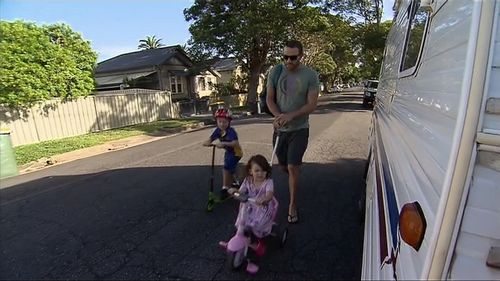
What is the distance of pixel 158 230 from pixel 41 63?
1134cm

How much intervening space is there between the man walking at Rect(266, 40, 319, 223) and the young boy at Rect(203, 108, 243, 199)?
0.69m

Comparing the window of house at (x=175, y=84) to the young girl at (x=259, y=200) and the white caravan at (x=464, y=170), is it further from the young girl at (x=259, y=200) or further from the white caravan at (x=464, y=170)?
the white caravan at (x=464, y=170)

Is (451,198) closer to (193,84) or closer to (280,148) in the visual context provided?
(280,148)

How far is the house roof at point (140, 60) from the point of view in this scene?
98.2 ft

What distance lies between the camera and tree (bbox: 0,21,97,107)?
1165cm

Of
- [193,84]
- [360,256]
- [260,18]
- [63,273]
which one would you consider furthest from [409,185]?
[193,84]

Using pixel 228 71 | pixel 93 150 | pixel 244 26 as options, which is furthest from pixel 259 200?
pixel 228 71

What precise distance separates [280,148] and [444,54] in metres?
2.94

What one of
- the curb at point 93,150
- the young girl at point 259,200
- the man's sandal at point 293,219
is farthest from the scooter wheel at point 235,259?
the curb at point 93,150

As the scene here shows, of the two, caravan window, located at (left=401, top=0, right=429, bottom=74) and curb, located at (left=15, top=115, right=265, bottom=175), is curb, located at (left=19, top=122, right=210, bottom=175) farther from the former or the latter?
caravan window, located at (left=401, top=0, right=429, bottom=74)

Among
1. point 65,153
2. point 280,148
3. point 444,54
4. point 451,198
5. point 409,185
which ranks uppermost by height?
point 444,54

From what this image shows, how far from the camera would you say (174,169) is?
7.13 meters

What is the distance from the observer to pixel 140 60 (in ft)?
104

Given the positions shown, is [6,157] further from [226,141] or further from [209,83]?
[209,83]
